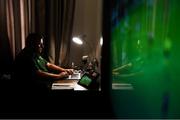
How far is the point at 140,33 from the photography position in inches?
74.6

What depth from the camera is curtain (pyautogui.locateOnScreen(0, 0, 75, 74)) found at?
340cm

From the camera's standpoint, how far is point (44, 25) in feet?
11.9

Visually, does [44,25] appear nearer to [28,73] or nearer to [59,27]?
[59,27]

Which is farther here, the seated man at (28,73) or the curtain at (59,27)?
the curtain at (59,27)

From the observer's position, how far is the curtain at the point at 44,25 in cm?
340

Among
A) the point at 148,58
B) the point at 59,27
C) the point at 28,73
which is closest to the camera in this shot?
the point at 148,58

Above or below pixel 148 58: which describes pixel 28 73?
below

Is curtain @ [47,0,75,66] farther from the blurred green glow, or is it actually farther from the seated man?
the blurred green glow

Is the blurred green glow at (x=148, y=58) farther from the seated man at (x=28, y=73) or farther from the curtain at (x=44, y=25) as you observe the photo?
the curtain at (x=44, y=25)

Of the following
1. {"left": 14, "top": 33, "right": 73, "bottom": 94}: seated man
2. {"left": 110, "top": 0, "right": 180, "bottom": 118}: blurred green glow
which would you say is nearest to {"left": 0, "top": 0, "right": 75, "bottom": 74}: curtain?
{"left": 14, "top": 33, "right": 73, "bottom": 94}: seated man

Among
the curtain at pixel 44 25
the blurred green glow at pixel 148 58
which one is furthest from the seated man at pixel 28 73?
the curtain at pixel 44 25

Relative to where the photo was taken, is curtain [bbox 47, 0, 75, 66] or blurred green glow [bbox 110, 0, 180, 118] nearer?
blurred green glow [bbox 110, 0, 180, 118]

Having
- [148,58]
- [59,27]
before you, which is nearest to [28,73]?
[148,58]

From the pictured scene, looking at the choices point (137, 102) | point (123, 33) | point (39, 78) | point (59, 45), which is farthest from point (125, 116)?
point (59, 45)
